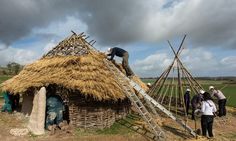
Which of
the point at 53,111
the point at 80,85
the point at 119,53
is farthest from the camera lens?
the point at 119,53

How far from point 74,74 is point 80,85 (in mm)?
863

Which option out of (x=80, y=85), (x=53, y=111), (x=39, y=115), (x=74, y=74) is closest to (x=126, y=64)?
(x=74, y=74)

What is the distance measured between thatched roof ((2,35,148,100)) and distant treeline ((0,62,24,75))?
1606 inches

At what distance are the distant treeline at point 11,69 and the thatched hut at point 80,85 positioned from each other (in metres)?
41.2

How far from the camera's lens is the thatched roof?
41.7ft

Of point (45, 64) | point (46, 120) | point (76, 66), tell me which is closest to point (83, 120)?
point (46, 120)

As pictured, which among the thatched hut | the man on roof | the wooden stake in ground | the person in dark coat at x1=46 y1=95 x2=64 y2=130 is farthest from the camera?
the man on roof

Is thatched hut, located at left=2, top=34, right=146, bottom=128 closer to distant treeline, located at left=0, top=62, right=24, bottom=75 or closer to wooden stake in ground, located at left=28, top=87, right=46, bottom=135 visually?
wooden stake in ground, located at left=28, top=87, right=46, bottom=135

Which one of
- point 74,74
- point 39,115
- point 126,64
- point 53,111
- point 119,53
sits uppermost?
point 119,53

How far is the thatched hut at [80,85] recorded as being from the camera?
12688mm

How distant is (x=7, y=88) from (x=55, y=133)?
492 centimetres

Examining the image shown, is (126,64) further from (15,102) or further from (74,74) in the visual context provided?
(15,102)

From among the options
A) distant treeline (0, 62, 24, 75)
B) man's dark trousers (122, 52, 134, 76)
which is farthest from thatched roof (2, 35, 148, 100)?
distant treeline (0, 62, 24, 75)

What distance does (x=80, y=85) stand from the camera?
12.5 m
